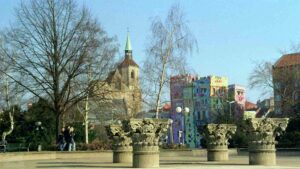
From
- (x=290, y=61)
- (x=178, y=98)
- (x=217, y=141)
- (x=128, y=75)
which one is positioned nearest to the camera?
(x=217, y=141)

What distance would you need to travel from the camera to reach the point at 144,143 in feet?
62.5

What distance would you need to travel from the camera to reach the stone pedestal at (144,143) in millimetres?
18984

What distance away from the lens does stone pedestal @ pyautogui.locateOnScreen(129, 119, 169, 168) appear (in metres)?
19.0

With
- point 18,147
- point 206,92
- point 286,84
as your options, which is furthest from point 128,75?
point 206,92

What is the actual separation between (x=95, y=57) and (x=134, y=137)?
19.8 m

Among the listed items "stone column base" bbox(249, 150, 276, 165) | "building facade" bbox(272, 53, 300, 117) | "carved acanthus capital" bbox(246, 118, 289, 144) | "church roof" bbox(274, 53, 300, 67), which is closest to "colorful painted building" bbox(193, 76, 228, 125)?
"church roof" bbox(274, 53, 300, 67)

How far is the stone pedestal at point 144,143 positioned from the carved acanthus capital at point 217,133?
16.3ft

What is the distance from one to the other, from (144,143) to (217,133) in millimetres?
5604

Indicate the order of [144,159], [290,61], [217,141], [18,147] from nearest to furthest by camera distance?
[144,159] → [217,141] → [18,147] → [290,61]

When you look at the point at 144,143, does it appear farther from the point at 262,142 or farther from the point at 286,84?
the point at 286,84

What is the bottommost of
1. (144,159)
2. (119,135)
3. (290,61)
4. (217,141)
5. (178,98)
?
(144,159)

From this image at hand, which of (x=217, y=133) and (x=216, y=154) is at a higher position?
(x=217, y=133)

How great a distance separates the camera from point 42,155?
31188 mm

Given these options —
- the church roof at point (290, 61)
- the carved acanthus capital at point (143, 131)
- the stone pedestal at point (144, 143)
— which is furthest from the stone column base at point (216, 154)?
the church roof at point (290, 61)
